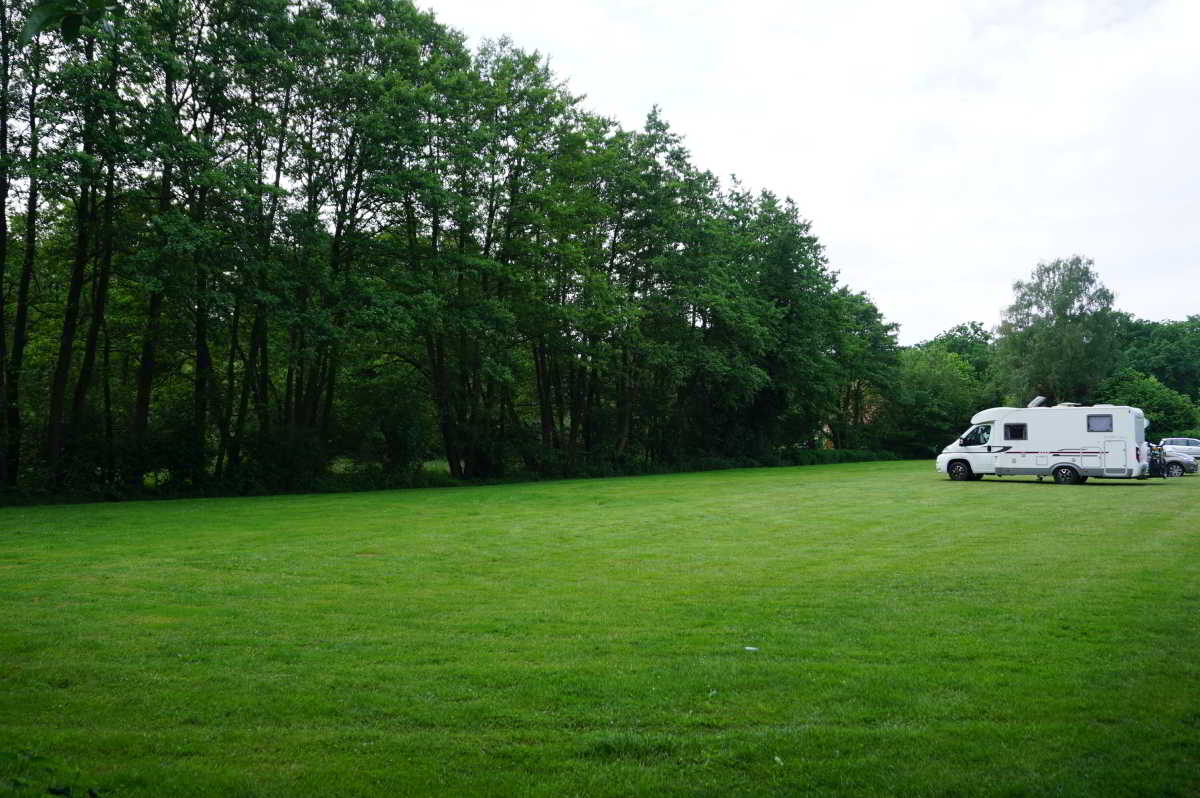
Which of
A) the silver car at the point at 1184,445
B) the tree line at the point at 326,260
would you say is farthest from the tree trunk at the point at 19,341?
the silver car at the point at 1184,445

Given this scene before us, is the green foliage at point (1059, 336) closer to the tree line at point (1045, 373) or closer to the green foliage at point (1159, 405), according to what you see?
the tree line at point (1045, 373)

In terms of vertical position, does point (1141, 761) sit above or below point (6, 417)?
below

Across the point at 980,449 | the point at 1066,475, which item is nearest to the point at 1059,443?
the point at 1066,475

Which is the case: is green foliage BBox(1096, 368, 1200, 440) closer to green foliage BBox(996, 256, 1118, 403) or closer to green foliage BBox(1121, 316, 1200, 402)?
green foliage BBox(996, 256, 1118, 403)

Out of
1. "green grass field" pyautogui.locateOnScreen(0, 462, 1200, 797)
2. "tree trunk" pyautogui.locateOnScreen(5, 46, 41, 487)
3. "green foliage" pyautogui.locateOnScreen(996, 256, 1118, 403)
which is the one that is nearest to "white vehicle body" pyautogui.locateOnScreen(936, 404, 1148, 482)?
"green grass field" pyautogui.locateOnScreen(0, 462, 1200, 797)

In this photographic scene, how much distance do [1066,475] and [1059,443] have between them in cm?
113

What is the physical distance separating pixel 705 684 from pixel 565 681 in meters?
1.00

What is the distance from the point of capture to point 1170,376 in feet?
286

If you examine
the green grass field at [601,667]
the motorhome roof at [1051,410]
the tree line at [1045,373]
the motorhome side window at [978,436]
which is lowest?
the green grass field at [601,667]

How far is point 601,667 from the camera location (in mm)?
6227

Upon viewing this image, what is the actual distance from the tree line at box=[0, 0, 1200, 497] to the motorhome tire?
16027 millimetres

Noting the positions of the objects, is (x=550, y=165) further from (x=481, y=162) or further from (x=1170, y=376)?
(x=1170, y=376)

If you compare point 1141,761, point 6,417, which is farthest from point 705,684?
point 6,417

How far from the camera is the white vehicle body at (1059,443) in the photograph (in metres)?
27.9
